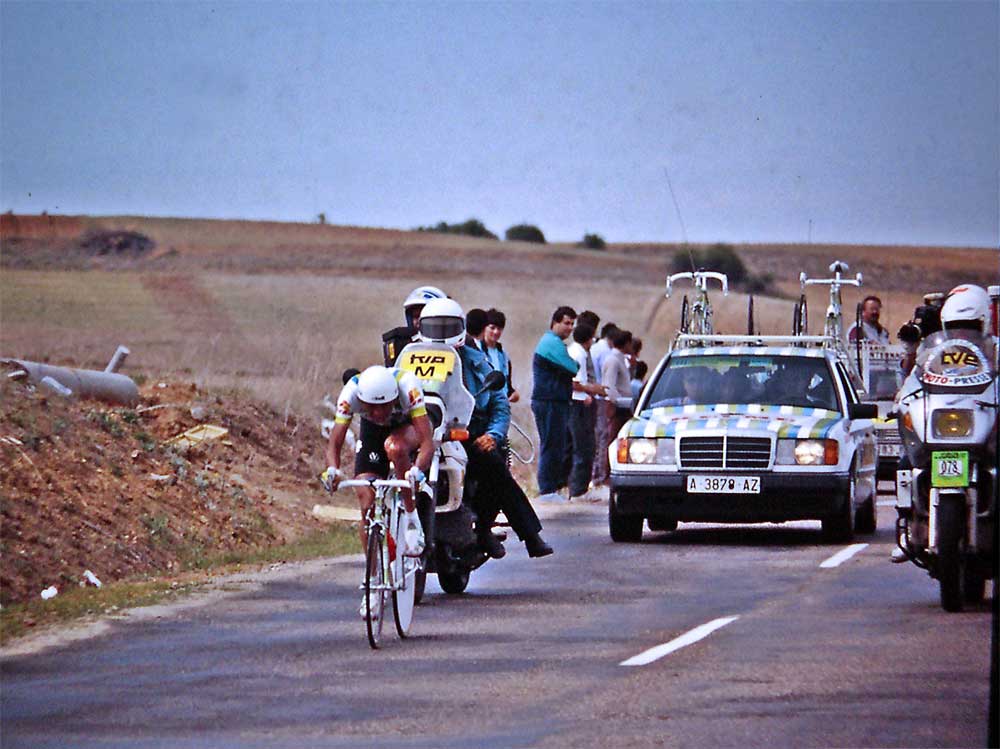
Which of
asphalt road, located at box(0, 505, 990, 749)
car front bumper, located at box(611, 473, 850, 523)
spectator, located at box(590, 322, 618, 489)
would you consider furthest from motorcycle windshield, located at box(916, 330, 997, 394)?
spectator, located at box(590, 322, 618, 489)

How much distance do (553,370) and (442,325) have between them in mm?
9643

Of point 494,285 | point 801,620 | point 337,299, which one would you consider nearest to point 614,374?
point 801,620

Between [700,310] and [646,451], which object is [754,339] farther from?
[700,310]

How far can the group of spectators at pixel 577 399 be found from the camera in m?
24.8

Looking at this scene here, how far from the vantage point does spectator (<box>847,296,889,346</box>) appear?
29.0 meters

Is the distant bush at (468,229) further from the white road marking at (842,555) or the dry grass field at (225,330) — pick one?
the white road marking at (842,555)

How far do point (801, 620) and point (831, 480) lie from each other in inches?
231

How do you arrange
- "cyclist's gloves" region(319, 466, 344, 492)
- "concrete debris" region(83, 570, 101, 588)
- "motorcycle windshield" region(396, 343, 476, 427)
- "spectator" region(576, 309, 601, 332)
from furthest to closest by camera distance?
"spectator" region(576, 309, 601, 332) < "concrete debris" region(83, 570, 101, 588) < "motorcycle windshield" region(396, 343, 476, 427) < "cyclist's gloves" region(319, 466, 344, 492)

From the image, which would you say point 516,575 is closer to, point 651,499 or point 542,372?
point 651,499

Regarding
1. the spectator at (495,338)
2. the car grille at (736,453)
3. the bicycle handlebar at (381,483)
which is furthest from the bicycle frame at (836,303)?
the bicycle handlebar at (381,483)

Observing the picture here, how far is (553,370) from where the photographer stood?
81.3ft

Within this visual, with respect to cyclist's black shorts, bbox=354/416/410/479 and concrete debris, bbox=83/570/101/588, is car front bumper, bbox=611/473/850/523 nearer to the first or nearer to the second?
concrete debris, bbox=83/570/101/588

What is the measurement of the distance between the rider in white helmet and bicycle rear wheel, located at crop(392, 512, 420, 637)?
0.09 m

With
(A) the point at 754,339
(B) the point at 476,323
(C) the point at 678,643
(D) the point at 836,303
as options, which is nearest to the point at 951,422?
(C) the point at 678,643
